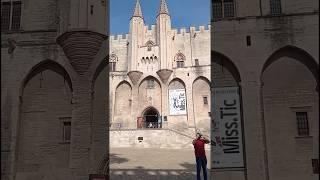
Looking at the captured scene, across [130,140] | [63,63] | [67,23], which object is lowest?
[130,140]

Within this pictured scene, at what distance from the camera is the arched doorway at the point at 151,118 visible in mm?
52525

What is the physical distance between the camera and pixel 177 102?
171 feet

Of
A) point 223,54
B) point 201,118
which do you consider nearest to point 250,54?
point 223,54

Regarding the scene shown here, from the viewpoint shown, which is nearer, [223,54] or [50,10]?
[223,54]

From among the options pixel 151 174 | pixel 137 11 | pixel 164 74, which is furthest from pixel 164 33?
pixel 151 174

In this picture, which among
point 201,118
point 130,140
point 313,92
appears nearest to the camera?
point 313,92

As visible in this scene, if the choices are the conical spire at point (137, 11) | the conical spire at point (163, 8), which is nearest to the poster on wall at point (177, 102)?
the conical spire at point (163, 8)

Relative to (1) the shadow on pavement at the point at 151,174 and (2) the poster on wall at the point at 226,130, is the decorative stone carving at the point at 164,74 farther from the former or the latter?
(2) the poster on wall at the point at 226,130

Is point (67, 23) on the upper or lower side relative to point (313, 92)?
upper

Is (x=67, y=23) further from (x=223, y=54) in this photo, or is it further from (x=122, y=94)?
(x=122, y=94)

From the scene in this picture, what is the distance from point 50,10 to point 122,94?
1323 inches

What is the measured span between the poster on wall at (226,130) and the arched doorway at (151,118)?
33233mm

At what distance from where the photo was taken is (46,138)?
1886 centimetres

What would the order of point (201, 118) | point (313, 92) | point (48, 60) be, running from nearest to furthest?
point (313, 92), point (48, 60), point (201, 118)
